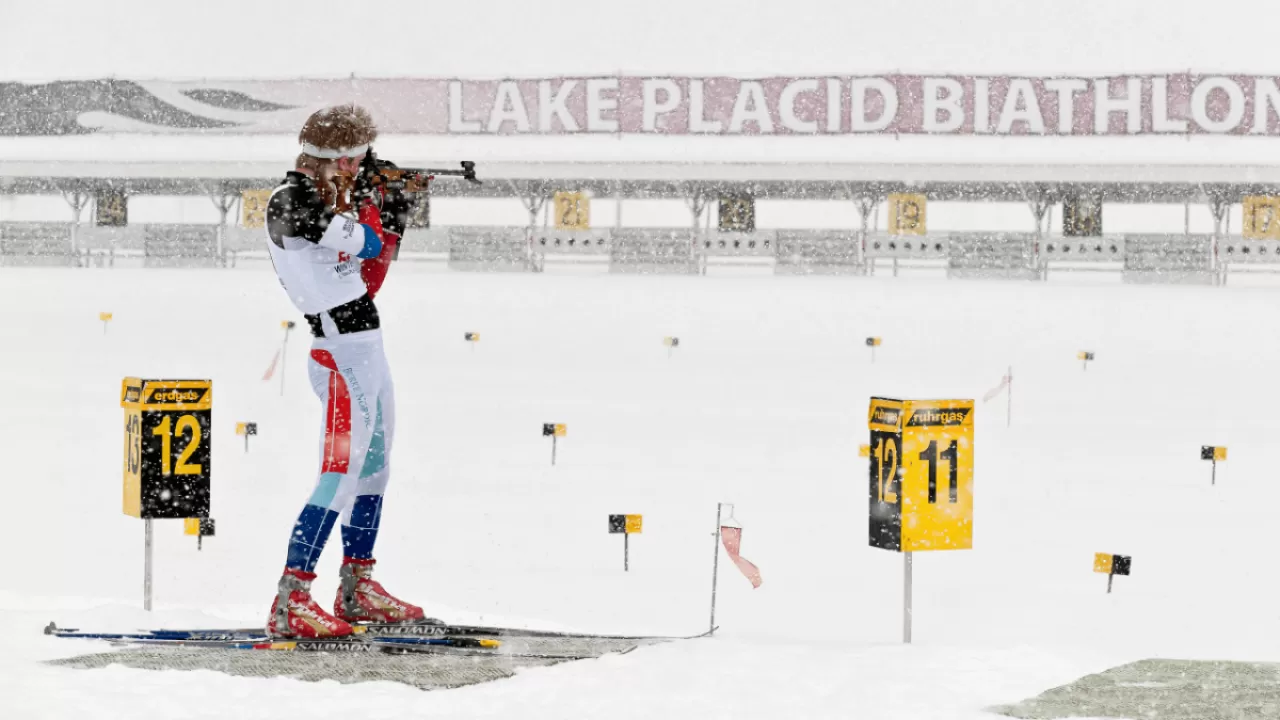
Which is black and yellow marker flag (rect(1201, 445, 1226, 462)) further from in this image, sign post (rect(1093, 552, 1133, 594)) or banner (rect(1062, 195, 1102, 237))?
banner (rect(1062, 195, 1102, 237))

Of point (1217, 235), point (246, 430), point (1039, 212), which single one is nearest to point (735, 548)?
point (246, 430)

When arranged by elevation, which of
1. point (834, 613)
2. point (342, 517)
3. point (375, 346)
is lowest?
point (834, 613)

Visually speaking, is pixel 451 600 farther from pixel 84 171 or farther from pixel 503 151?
pixel 84 171

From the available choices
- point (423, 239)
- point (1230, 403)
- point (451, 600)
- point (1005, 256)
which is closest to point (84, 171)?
point (423, 239)

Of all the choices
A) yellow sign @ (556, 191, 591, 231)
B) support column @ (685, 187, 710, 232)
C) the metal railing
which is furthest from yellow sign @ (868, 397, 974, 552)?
yellow sign @ (556, 191, 591, 231)

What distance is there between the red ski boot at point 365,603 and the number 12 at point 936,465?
78.3 inches

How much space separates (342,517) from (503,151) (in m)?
29.5

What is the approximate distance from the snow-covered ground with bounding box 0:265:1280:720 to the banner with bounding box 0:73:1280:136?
10183 millimetres

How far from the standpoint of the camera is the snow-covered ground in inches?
217

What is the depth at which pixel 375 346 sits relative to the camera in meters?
6.02

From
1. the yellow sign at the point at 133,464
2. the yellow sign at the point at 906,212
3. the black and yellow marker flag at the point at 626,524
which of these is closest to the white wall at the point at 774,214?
the yellow sign at the point at 906,212

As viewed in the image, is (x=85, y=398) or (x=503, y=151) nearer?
(x=85, y=398)

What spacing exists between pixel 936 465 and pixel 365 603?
7.29 feet

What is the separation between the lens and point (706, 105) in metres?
35.7
